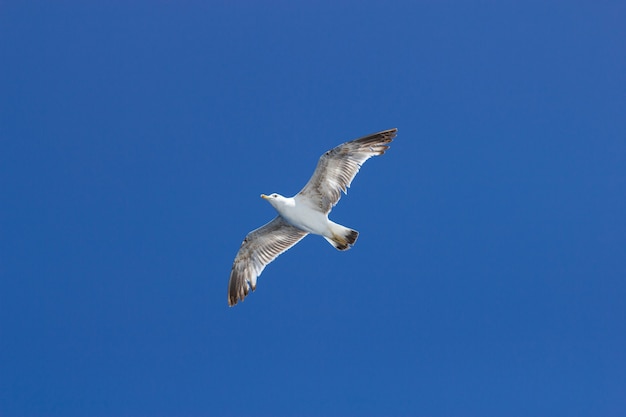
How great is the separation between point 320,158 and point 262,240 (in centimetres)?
240

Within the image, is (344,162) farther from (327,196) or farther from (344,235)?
(344,235)

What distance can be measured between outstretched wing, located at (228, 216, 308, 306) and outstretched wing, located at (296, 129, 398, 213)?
139 cm

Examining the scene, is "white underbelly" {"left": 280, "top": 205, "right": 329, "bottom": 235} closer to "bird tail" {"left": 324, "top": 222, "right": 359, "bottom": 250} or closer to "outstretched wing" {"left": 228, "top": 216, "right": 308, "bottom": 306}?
"bird tail" {"left": 324, "top": 222, "right": 359, "bottom": 250}

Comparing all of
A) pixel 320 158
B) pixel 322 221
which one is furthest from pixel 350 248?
pixel 320 158

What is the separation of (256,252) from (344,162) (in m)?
2.83

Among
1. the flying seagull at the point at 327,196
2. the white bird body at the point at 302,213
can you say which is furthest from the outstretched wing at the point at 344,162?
the white bird body at the point at 302,213

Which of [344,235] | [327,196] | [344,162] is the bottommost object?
[344,235]

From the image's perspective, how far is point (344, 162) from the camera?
41.2 ft

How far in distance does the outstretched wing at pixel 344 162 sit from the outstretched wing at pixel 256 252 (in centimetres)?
Result: 139

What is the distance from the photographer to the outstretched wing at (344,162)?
41.1 ft

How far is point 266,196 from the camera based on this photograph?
42.8 ft

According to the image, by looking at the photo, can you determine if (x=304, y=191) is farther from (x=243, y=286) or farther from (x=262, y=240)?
(x=243, y=286)

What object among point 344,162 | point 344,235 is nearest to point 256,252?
point 344,235

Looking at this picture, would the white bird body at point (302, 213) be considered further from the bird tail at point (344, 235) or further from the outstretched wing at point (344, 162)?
the outstretched wing at point (344, 162)
